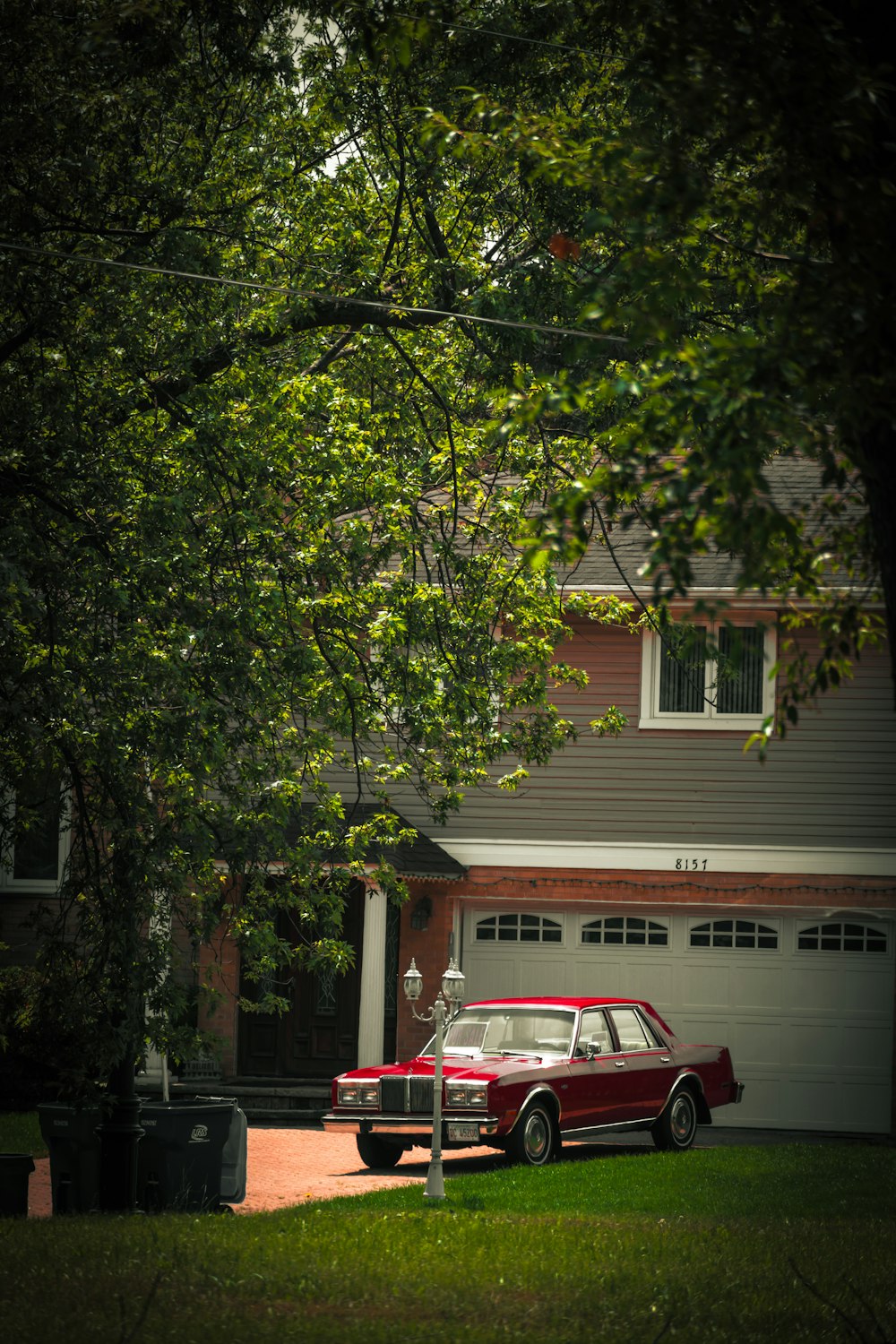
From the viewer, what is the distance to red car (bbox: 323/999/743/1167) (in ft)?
47.2

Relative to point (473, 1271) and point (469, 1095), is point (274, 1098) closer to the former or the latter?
point (469, 1095)

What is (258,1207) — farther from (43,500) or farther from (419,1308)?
(43,500)

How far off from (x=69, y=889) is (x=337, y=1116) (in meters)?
5.67

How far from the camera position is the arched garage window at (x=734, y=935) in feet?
64.7

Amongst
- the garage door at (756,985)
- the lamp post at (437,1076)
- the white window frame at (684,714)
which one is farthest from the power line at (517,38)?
the garage door at (756,985)

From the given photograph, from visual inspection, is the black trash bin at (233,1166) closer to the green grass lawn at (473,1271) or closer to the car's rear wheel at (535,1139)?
the green grass lawn at (473,1271)

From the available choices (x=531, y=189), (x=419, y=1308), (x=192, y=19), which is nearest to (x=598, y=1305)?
(x=419, y=1308)

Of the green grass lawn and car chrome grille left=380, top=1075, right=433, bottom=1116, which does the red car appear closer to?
car chrome grille left=380, top=1075, right=433, bottom=1116

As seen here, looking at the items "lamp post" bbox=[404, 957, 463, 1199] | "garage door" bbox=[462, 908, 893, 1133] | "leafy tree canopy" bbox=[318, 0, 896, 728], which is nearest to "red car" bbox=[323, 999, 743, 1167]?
"lamp post" bbox=[404, 957, 463, 1199]

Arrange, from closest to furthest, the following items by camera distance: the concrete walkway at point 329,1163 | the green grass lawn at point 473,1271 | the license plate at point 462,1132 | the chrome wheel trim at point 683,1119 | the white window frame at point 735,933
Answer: the green grass lawn at point 473,1271 < the concrete walkway at point 329,1163 < the license plate at point 462,1132 < the chrome wheel trim at point 683,1119 < the white window frame at point 735,933

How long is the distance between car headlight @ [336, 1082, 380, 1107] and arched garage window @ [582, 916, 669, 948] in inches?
235

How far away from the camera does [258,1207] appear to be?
1244 centimetres

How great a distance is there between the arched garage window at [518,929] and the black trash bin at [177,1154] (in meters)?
8.96

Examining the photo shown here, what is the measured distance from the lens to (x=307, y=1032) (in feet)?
66.9
